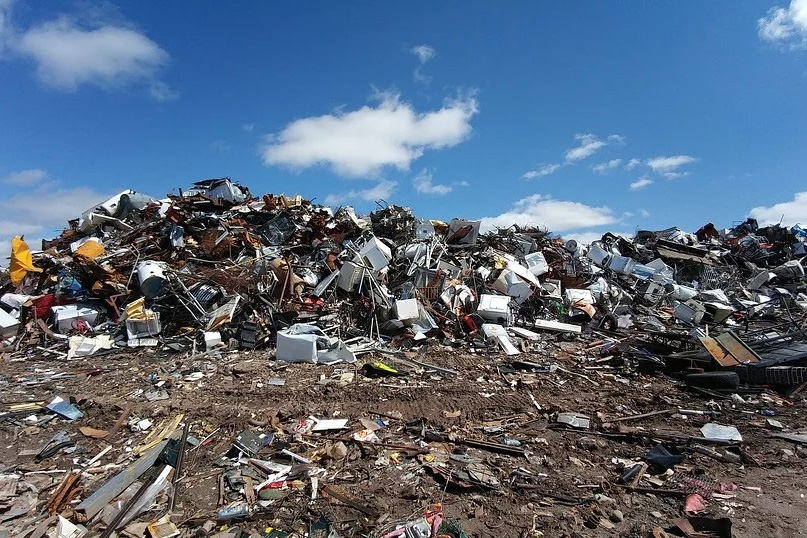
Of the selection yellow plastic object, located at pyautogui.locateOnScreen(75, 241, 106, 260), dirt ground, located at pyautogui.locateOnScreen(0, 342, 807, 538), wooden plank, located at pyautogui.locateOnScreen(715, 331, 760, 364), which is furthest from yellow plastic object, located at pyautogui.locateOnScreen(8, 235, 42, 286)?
wooden plank, located at pyautogui.locateOnScreen(715, 331, 760, 364)

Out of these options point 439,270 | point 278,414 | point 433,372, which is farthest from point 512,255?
point 278,414

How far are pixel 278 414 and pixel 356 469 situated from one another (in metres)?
1.63

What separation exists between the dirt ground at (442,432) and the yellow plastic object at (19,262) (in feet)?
11.4

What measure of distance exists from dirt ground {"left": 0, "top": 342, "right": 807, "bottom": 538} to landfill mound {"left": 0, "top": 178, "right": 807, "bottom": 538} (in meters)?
0.03

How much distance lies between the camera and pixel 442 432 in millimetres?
5113

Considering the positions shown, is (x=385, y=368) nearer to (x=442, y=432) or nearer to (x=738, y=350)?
(x=442, y=432)

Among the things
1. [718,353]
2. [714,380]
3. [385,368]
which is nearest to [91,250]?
[385,368]

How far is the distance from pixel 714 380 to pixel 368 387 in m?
5.22

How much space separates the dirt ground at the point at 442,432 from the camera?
142 inches

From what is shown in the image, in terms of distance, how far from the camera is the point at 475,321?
32.5 ft

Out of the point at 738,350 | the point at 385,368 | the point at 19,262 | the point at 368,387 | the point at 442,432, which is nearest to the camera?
the point at 442,432

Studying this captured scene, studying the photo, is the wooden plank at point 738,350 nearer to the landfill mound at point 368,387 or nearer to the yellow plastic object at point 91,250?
the landfill mound at point 368,387

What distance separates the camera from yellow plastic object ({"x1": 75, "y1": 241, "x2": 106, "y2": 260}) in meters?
10.7

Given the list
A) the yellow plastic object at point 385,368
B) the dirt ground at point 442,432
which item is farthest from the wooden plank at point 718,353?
the yellow plastic object at point 385,368
